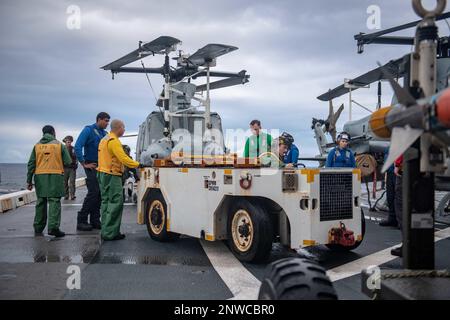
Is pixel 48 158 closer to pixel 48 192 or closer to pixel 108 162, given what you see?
pixel 48 192

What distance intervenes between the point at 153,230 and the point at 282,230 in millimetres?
2857

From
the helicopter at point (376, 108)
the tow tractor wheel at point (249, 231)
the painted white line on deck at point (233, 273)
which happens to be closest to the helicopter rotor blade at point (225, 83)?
the helicopter at point (376, 108)

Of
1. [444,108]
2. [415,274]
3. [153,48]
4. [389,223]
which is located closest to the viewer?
[444,108]

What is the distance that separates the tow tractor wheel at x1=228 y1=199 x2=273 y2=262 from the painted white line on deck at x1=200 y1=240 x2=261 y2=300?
21 cm

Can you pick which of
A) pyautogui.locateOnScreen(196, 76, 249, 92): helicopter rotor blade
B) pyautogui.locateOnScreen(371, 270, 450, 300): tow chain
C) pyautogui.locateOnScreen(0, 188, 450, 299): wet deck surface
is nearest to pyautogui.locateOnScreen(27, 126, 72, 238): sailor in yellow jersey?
pyautogui.locateOnScreen(0, 188, 450, 299): wet deck surface

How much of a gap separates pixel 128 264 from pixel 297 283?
3.94 m

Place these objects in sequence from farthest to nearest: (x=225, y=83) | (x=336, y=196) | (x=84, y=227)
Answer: (x=225, y=83) → (x=84, y=227) → (x=336, y=196)

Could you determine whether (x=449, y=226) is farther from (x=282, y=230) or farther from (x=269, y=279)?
(x=269, y=279)

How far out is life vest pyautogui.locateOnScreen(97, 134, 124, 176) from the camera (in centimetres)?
803

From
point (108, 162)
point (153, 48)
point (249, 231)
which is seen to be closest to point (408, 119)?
point (249, 231)

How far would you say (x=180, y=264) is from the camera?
241 inches

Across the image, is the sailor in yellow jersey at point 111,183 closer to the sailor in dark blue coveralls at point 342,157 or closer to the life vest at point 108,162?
the life vest at point 108,162

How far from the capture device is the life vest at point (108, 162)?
8.03 meters

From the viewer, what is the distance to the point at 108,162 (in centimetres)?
804
